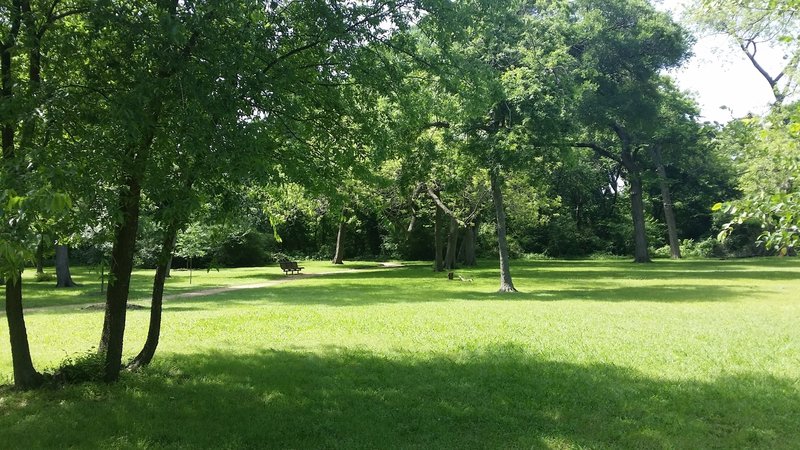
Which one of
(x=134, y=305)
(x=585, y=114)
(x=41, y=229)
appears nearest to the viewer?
(x=41, y=229)

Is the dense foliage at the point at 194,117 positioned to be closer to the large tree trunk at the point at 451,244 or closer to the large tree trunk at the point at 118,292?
the large tree trunk at the point at 118,292

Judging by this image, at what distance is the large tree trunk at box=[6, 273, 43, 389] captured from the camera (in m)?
6.06

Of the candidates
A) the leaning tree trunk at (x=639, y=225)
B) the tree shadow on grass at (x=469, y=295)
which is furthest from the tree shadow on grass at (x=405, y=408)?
the leaning tree trunk at (x=639, y=225)

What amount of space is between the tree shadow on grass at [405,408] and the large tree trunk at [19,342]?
0.71 ft

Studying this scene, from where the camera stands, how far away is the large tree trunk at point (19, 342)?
239 inches

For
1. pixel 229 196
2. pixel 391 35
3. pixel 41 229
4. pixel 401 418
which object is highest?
pixel 391 35

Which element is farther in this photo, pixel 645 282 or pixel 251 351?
pixel 645 282

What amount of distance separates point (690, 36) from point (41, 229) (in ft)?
114

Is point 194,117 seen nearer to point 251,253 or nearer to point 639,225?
point 639,225

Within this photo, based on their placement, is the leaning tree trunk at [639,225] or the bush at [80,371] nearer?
the bush at [80,371]

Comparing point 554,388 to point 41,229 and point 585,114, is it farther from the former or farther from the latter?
point 585,114

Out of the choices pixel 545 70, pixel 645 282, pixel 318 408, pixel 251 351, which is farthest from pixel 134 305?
pixel 645 282

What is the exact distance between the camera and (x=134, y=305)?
48.4 feet

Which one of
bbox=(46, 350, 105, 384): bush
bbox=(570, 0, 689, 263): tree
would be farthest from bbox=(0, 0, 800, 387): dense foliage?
bbox=(570, 0, 689, 263): tree
